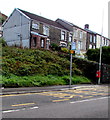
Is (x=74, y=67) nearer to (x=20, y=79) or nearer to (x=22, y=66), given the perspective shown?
(x=22, y=66)

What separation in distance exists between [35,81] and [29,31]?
19243 mm

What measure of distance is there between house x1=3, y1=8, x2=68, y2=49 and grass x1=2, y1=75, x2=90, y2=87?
1483 cm

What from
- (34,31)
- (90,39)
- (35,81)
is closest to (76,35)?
(90,39)

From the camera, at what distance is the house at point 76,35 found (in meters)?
43.6

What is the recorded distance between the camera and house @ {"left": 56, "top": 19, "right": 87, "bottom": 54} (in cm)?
4364

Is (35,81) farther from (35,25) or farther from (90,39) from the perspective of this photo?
(90,39)

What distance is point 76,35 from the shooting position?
45406 millimetres

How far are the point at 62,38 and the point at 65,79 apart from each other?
78.3ft

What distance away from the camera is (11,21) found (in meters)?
37.1

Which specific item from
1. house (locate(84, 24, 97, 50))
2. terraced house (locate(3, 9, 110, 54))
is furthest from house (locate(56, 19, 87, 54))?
house (locate(84, 24, 97, 50))

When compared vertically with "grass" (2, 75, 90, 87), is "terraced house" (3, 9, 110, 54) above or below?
above

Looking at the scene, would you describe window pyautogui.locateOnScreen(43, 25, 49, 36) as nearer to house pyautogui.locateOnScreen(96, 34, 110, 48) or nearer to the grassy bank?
the grassy bank

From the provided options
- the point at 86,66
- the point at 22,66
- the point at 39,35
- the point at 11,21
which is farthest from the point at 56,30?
Result: the point at 22,66

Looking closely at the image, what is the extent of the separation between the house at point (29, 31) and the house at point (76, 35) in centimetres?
415
